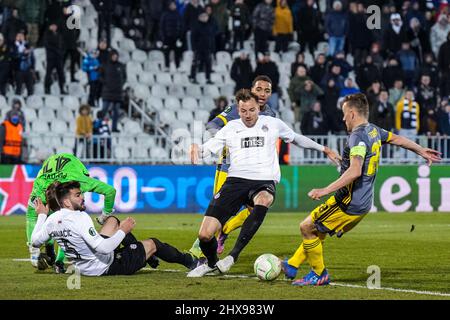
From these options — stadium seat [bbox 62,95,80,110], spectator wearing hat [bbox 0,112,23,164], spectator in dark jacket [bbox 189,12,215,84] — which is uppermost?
spectator in dark jacket [bbox 189,12,215,84]

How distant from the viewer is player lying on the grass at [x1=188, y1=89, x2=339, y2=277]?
12805 millimetres

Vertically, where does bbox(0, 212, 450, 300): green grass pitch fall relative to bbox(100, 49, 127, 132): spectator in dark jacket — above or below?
below

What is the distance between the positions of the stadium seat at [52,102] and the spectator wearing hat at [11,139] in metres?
3.86

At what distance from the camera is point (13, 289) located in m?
11.3

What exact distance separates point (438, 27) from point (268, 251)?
64.0 ft

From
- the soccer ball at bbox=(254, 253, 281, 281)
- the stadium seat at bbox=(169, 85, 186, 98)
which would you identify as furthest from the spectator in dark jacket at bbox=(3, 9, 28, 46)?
the soccer ball at bbox=(254, 253, 281, 281)

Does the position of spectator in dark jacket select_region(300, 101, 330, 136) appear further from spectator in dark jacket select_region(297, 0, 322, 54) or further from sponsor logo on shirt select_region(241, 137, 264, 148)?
sponsor logo on shirt select_region(241, 137, 264, 148)

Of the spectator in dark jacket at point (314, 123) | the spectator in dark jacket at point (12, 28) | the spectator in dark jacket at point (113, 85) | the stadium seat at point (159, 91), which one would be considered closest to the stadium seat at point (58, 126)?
the spectator in dark jacket at point (113, 85)

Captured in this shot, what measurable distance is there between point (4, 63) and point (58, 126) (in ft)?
7.08

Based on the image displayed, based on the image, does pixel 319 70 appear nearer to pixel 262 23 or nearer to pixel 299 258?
pixel 262 23

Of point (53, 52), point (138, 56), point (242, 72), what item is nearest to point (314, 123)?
point (242, 72)

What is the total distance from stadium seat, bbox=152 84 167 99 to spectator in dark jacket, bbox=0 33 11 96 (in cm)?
Answer: 448

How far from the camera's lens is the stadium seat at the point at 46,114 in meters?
29.7
